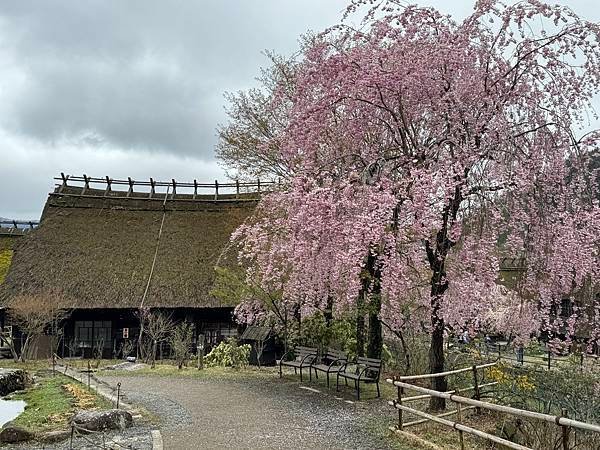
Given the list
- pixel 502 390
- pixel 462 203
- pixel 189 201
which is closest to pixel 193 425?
pixel 502 390

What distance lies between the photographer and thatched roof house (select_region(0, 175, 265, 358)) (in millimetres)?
22969

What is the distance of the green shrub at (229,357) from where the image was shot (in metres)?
17.3

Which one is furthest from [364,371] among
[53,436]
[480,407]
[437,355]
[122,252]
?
[122,252]

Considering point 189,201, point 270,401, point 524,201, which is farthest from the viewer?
point 189,201

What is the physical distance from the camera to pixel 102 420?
28.9ft

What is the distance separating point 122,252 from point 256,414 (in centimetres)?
1722

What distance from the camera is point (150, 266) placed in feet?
80.5

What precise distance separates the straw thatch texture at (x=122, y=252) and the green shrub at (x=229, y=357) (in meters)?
4.70

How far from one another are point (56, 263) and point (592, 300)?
853 inches

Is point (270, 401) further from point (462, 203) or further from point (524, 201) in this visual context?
point (524, 201)

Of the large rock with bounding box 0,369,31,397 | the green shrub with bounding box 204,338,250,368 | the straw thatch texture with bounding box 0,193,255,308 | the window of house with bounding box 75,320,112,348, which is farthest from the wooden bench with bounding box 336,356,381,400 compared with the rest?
the window of house with bounding box 75,320,112,348

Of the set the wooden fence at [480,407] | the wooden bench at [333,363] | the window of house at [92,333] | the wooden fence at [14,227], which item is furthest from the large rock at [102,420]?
the wooden fence at [14,227]

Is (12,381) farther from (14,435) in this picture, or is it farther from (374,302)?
(374,302)

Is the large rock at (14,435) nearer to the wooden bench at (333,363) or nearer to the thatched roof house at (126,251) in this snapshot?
the wooden bench at (333,363)
